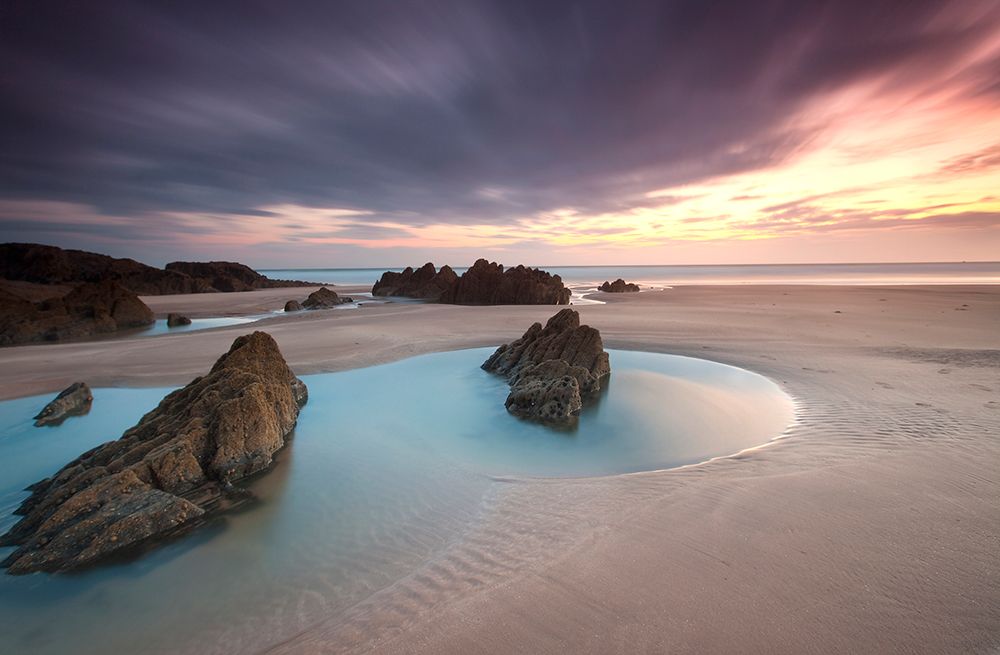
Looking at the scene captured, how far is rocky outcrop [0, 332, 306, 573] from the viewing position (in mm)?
4055

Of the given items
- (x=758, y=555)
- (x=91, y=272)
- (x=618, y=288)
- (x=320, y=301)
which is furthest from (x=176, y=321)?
(x=91, y=272)

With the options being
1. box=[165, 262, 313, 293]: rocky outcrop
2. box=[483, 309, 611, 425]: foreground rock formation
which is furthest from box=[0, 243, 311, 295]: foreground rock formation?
box=[483, 309, 611, 425]: foreground rock formation

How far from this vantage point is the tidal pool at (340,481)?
10.9ft

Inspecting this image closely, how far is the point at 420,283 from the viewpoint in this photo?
40.5m

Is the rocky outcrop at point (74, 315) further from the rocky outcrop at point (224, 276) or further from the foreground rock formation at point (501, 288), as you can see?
the rocky outcrop at point (224, 276)

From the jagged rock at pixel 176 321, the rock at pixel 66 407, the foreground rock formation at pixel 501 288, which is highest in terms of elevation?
the foreground rock formation at pixel 501 288

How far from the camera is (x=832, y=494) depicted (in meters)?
4.51

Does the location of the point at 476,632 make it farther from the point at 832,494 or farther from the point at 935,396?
the point at 935,396

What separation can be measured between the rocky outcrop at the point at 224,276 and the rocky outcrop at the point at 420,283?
65.0ft

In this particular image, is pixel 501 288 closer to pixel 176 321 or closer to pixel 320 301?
pixel 320 301

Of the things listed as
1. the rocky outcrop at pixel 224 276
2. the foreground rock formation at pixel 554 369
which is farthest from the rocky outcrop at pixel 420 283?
the foreground rock formation at pixel 554 369

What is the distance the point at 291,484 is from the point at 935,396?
1102cm

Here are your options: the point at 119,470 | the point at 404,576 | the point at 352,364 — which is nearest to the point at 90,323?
the point at 352,364

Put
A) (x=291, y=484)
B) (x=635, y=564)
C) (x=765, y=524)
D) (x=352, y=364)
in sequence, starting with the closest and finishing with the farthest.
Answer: (x=635, y=564) → (x=765, y=524) → (x=291, y=484) → (x=352, y=364)
